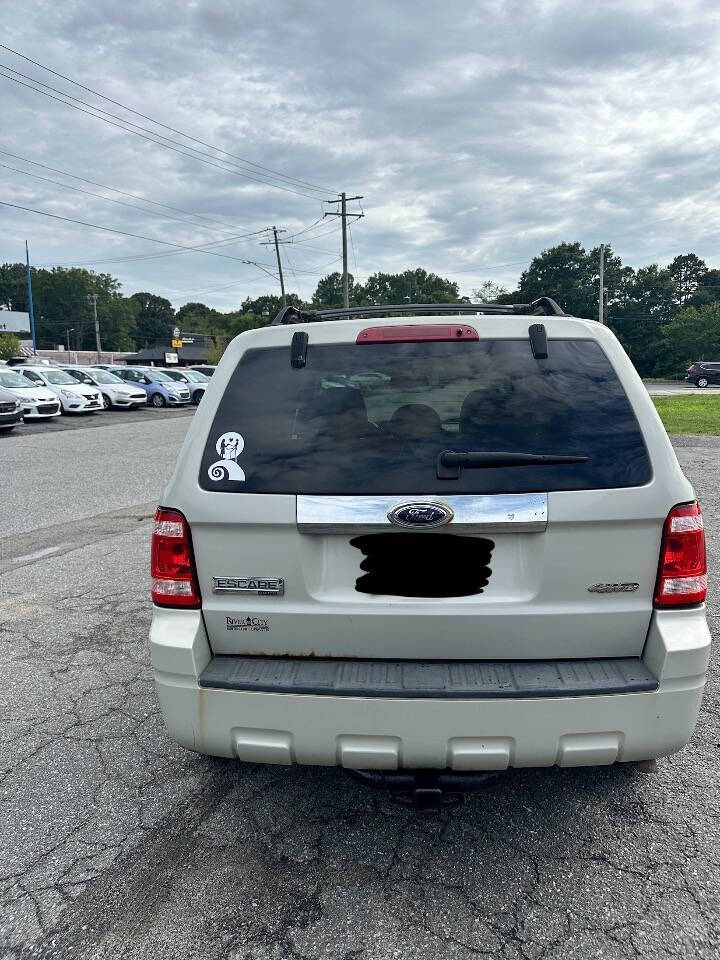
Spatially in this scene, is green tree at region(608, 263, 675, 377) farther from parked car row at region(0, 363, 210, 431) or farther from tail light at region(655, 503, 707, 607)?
tail light at region(655, 503, 707, 607)

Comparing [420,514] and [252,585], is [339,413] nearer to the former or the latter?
[420,514]

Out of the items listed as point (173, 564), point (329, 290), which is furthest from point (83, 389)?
point (329, 290)

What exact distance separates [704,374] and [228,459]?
5038 cm

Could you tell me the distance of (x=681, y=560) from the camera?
6.99 feet

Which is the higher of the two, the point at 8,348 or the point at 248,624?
the point at 8,348

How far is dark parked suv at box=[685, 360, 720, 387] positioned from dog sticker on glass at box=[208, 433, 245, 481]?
49.9m

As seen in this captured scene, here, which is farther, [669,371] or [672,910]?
[669,371]

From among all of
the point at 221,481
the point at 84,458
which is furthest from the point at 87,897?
the point at 84,458

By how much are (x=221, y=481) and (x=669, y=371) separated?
2789 inches

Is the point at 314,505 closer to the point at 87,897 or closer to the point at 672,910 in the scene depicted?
the point at 87,897

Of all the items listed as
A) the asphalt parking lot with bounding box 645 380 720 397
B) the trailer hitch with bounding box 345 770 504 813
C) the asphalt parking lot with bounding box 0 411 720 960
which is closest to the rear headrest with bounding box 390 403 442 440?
the trailer hitch with bounding box 345 770 504 813

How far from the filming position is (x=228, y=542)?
218cm

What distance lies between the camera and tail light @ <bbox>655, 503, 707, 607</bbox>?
2.11 metres

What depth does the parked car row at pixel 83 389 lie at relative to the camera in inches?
832
